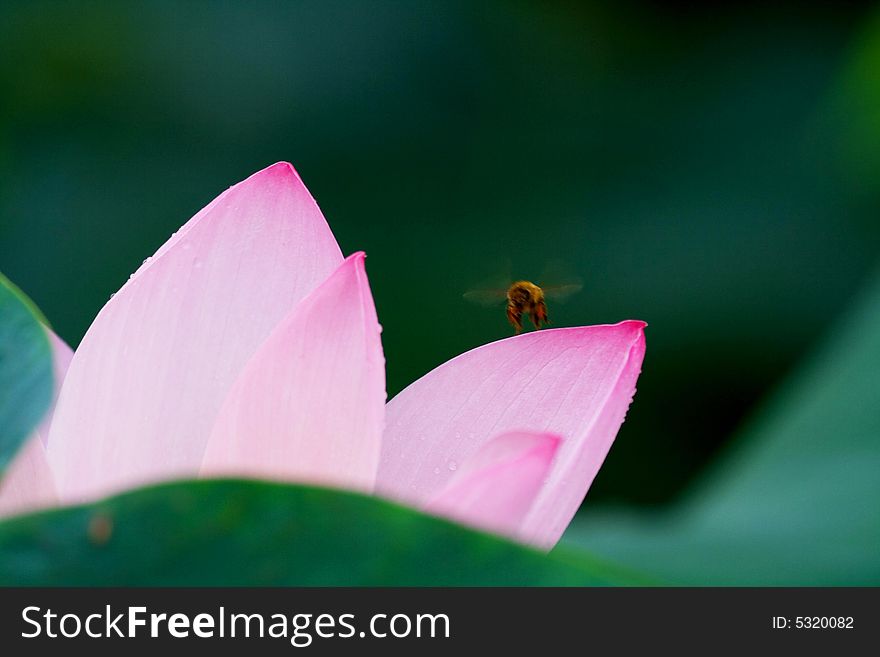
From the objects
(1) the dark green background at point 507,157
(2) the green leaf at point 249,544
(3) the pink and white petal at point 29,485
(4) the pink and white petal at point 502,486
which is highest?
(1) the dark green background at point 507,157

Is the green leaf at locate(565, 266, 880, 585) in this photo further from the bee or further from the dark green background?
the dark green background

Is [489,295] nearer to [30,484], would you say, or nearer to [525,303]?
[525,303]

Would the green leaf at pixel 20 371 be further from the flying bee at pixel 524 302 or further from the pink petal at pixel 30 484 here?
the flying bee at pixel 524 302

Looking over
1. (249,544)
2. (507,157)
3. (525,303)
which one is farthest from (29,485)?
(507,157)

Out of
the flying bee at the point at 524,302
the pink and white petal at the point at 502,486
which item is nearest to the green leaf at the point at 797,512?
the flying bee at the point at 524,302

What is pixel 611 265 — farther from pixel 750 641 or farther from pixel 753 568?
pixel 750 641

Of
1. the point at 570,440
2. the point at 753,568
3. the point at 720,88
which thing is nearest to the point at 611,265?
the point at 720,88

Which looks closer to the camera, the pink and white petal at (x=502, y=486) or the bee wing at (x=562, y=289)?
the pink and white petal at (x=502, y=486)
